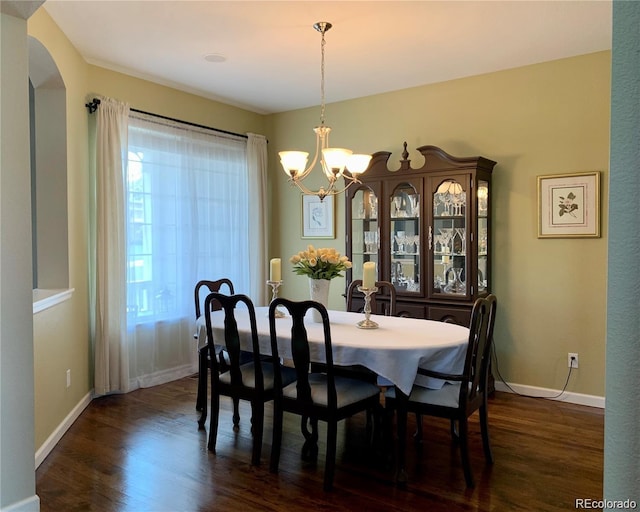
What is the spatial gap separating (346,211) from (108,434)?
9.24ft

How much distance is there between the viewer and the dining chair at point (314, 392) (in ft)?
8.74

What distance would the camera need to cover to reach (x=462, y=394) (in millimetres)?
2695

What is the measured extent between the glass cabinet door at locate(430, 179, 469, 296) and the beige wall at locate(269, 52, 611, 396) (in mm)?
420

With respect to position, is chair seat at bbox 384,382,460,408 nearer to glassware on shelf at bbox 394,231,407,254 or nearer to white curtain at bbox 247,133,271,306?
glassware on shelf at bbox 394,231,407,254

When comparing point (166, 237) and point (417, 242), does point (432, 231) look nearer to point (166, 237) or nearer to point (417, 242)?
point (417, 242)

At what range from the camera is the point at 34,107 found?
3.76m

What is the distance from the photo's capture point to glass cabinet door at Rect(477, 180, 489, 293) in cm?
428

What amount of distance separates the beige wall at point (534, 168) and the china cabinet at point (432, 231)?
24 centimetres

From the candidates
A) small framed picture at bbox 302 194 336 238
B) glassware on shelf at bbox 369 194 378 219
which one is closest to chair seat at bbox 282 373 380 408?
glassware on shelf at bbox 369 194 378 219

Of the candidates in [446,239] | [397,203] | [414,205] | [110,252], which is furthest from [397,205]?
[110,252]

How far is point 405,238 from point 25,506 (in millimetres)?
3383

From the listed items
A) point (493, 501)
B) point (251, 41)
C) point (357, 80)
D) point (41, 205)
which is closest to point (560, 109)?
point (357, 80)

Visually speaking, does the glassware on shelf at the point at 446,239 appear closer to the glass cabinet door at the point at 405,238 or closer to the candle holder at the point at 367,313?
the glass cabinet door at the point at 405,238

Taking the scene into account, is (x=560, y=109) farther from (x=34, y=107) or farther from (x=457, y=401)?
(x=34, y=107)
